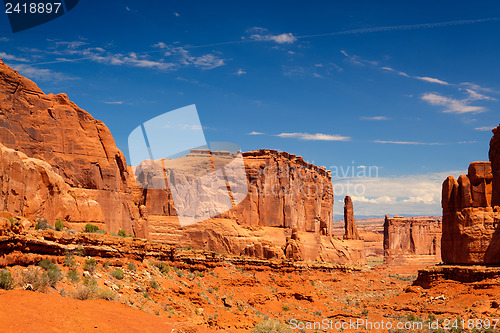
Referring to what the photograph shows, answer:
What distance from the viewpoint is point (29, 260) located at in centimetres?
1558

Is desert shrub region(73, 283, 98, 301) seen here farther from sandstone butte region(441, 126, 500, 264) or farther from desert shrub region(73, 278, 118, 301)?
sandstone butte region(441, 126, 500, 264)

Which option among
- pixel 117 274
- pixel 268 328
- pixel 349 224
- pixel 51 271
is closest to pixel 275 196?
pixel 349 224

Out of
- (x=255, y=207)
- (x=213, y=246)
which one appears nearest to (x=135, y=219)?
(x=213, y=246)

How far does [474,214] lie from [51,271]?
30.3 m

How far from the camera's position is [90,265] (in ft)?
60.8

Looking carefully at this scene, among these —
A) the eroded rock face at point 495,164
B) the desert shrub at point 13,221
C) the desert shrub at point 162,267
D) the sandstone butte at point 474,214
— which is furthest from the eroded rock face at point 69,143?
the eroded rock face at point 495,164

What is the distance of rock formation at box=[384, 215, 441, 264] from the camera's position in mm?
110750

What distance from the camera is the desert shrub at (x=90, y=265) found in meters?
18.3

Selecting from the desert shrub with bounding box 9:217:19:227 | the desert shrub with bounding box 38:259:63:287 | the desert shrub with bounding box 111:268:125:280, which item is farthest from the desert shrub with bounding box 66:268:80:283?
the desert shrub with bounding box 111:268:125:280

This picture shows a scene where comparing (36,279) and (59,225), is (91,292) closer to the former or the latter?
(36,279)

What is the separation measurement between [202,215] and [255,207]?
8605 millimetres

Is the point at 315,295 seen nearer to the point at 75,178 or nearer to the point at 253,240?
the point at 253,240

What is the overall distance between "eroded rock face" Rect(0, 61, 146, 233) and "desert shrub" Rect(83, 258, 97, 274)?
6.40m

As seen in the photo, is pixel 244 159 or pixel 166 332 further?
pixel 244 159
